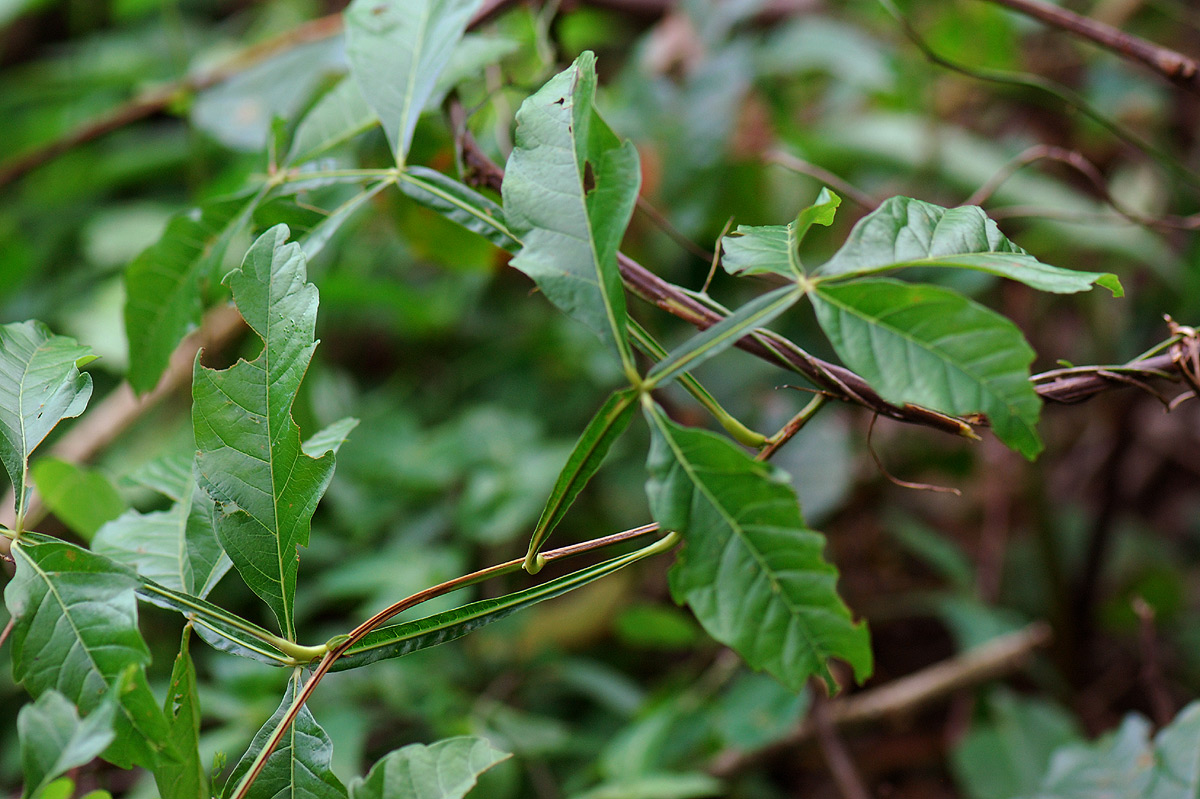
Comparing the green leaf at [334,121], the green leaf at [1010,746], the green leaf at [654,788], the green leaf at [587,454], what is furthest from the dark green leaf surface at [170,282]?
the green leaf at [1010,746]

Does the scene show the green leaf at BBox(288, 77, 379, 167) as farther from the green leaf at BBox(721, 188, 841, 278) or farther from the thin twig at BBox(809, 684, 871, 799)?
the thin twig at BBox(809, 684, 871, 799)

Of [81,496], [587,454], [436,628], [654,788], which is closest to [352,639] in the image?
[436,628]

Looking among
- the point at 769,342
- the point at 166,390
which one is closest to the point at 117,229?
the point at 166,390

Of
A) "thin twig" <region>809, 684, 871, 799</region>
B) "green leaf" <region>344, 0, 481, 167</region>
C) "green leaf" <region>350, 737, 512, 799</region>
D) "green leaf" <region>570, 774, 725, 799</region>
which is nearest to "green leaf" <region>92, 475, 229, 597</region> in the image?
"green leaf" <region>350, 737, 512, 799</region>

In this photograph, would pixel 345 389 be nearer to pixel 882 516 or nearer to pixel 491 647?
pixel 491 647

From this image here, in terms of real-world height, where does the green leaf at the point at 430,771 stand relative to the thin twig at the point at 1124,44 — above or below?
below

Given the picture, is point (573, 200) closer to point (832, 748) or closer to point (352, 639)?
point (352, 639)

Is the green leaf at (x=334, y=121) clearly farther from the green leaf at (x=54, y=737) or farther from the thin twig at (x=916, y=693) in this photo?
the thin twig at (x=916, y=693)

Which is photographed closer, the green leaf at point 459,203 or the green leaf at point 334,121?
the green leaf at point 459,203
